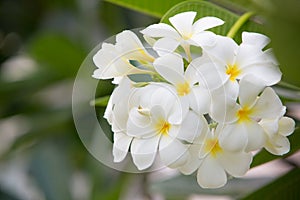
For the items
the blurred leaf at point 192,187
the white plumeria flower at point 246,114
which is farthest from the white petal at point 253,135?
the blurred leaf at point 192,187

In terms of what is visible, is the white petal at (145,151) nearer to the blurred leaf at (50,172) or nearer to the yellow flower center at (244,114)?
the yellow flower center at (244,114)

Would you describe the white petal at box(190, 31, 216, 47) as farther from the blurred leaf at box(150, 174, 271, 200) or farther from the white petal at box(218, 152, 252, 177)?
the blurred leaf at box(150, 174, 271, 200)

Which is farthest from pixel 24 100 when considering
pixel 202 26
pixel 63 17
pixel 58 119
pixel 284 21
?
pixel 284 21

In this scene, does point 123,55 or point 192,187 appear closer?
point 123,55

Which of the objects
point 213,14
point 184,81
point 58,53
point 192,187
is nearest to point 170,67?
point 184,81

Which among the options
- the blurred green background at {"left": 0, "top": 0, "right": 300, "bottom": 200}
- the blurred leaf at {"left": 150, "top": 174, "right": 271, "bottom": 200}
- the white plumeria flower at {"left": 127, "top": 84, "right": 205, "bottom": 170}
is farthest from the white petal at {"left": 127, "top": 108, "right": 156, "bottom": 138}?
the blurred green background at {"left": 0, "top": 0, "right": 300, "bottom": 200}

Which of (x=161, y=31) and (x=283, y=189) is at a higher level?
(x=161, y=31)

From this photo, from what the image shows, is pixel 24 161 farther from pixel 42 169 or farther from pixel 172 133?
pixel 172 133

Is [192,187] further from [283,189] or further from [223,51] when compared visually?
[223,51]
